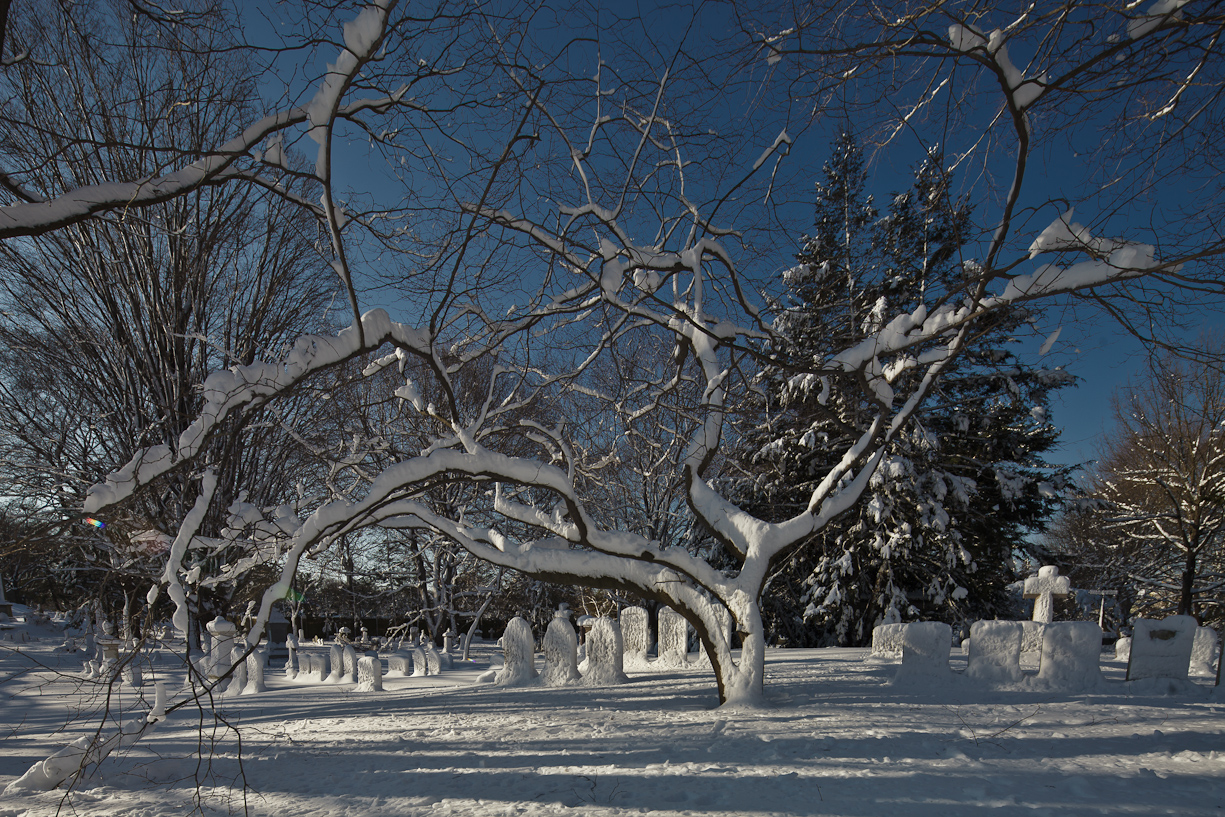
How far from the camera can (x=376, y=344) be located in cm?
459

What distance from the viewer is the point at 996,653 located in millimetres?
6898

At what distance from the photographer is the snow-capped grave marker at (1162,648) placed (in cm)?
687

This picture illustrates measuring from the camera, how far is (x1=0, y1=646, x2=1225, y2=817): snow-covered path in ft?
10.9

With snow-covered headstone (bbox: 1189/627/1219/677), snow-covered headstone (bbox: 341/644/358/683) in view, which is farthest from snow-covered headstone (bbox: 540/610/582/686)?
snow-covered headstone (bbox: 1189/627/1219/677)

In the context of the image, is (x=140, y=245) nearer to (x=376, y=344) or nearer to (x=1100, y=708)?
(x=376, y=344)

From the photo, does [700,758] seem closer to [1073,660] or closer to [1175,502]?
[1073,660]

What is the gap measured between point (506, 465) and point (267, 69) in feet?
10.9

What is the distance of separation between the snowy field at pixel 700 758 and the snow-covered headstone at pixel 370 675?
3502mm

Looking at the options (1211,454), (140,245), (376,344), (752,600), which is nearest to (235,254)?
(140,245)

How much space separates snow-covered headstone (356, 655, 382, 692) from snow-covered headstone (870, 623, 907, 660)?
26.8 ft

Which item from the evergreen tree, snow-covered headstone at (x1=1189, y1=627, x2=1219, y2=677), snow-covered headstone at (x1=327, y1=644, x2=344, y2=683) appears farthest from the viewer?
the evergreen tree

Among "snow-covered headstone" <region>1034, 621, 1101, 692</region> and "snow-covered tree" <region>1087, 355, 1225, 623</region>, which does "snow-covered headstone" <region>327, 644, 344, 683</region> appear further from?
"snow-covered tree" <region>1087, 355, 1225, 623</region>

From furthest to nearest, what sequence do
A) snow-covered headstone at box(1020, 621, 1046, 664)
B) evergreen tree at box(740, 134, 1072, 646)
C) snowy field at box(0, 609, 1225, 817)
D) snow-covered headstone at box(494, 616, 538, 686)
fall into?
1. evergreen tree at box(740, 134, 1072, 646)
2. snow-covered headstone at box(494, 616, 538, 686)
3. snow-covered headstone at box(1020, 621, 1046, 664)
4. snowy field at box(0, 609, 1225, 817)

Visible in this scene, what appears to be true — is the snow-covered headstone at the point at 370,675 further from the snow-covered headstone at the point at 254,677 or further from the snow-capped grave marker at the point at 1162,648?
the snow-capped grave marker at the point at 1162,648
